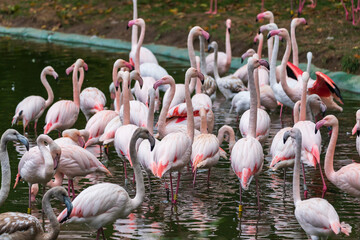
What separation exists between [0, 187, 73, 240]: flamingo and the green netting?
8274 mm

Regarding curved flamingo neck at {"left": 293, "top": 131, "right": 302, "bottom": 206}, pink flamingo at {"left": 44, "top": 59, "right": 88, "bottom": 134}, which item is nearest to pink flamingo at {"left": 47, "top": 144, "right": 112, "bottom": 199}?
curved flamingo neck at {"left": 293, "top": 131, "right": 302, "bottom": 206}

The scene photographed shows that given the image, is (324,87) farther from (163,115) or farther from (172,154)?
(172,154)

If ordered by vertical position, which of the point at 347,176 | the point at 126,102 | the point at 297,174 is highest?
the point at 126,102

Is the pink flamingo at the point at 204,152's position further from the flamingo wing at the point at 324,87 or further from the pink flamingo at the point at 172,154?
the flamingo wing at the point at 324,87

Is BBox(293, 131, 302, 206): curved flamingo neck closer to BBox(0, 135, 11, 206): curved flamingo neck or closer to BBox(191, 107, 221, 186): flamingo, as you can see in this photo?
BBox(191, 107, 221, 186): flamingo

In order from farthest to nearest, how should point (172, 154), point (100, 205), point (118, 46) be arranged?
1. point (118, 46)
2. point (172, 154)
3. point (100, 205)

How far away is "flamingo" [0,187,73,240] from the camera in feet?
18.0

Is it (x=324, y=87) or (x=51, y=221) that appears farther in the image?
(x=324, y=87)

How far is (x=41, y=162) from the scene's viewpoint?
22.3ft

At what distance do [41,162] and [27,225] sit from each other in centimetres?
132

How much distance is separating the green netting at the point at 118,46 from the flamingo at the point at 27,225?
827 cm

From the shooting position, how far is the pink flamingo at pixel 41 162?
6.67 metres

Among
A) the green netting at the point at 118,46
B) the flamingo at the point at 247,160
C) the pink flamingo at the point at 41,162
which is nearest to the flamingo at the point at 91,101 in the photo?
the pink flamingo at the point at 41,162

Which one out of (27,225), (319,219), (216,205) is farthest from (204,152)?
(27,225)
